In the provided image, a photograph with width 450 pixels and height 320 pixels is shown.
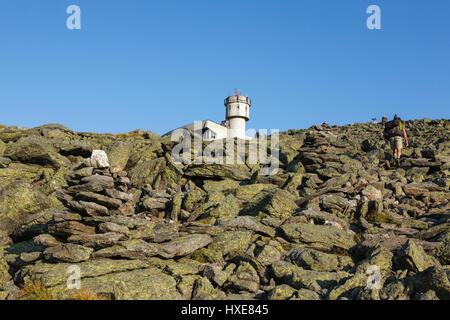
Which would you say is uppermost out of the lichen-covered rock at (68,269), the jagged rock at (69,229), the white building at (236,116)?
the white building at (236,116)

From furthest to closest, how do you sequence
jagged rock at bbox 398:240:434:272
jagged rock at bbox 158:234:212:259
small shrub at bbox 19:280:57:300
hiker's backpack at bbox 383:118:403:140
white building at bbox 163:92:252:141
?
white building at bbox 163:92:252:141 → hiker's backpack at bbox 383:118:403:140 → jagged rock at bbox 158:234:212:259 → jagged rock at bbox 398:240:434:272 → small shrub at bbox 19:280:57:300

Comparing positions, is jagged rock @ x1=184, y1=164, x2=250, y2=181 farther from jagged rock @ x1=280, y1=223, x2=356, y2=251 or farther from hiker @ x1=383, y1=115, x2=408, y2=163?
hiker @ x1=383, y1=115, x2=408, y2=163

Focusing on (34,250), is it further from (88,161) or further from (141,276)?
(88,161)

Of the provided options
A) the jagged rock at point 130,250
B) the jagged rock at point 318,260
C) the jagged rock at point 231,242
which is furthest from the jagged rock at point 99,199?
the jagged rock at point 318,260

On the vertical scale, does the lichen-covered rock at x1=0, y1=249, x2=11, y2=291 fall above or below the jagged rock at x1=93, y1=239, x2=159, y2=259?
below

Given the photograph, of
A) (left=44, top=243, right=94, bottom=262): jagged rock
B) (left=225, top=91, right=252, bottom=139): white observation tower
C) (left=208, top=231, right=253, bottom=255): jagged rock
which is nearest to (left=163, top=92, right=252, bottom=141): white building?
(left=225, top=91, right=252, bottom=139): white observation tower

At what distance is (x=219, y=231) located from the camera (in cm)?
1877

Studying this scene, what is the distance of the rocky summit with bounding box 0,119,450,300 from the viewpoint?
13727 millimetres

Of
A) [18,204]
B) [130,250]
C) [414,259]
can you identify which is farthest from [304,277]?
[18,204]

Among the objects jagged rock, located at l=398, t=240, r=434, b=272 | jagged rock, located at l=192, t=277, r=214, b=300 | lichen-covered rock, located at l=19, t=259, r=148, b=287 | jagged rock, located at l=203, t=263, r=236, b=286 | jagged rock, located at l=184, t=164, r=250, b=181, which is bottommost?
jagged rock, located at l=192, t=277, r=214, b=300

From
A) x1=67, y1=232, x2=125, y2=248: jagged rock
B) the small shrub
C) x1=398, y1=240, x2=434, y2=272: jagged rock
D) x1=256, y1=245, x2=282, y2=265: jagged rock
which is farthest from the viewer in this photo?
x1=256, y1=245, x2=282, y2=265: jagged rock

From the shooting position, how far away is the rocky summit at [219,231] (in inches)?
540

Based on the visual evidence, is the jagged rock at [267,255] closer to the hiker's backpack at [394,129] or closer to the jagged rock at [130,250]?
the jagged rock at [130,250]

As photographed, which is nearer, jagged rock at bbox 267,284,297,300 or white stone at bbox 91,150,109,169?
jagged rock at bbox 267,284,297,300
